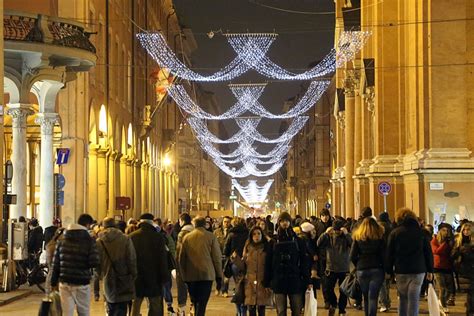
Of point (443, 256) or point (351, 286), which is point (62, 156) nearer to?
point (443, 256)

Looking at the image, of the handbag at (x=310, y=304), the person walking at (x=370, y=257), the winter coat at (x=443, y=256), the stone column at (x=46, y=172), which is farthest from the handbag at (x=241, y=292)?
the stone column at (x=46, y=172)

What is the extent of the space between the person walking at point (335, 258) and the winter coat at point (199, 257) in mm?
3106

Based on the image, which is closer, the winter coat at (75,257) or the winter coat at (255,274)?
the winter coat at (75,257)

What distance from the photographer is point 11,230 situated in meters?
24.2

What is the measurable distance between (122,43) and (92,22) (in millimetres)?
10852

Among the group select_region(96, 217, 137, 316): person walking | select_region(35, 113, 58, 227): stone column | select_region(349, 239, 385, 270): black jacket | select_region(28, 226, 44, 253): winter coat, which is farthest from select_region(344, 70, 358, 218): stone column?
select_region(96, 217, 137, 316): person walking

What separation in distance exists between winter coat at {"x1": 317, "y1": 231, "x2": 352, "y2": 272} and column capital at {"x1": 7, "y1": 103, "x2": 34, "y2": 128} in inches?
552

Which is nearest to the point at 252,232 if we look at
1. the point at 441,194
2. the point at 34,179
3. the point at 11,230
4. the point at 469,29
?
the point at 11,230

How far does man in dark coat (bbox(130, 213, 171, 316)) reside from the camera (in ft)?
46.3

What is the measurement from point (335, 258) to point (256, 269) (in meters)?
3.48

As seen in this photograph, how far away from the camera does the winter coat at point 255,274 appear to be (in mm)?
14891

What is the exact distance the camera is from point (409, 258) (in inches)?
560

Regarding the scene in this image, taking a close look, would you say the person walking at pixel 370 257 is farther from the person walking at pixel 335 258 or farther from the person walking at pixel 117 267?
the person walking at pixel 117 267

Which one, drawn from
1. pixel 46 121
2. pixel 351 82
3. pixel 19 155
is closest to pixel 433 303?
pixel 19 155
